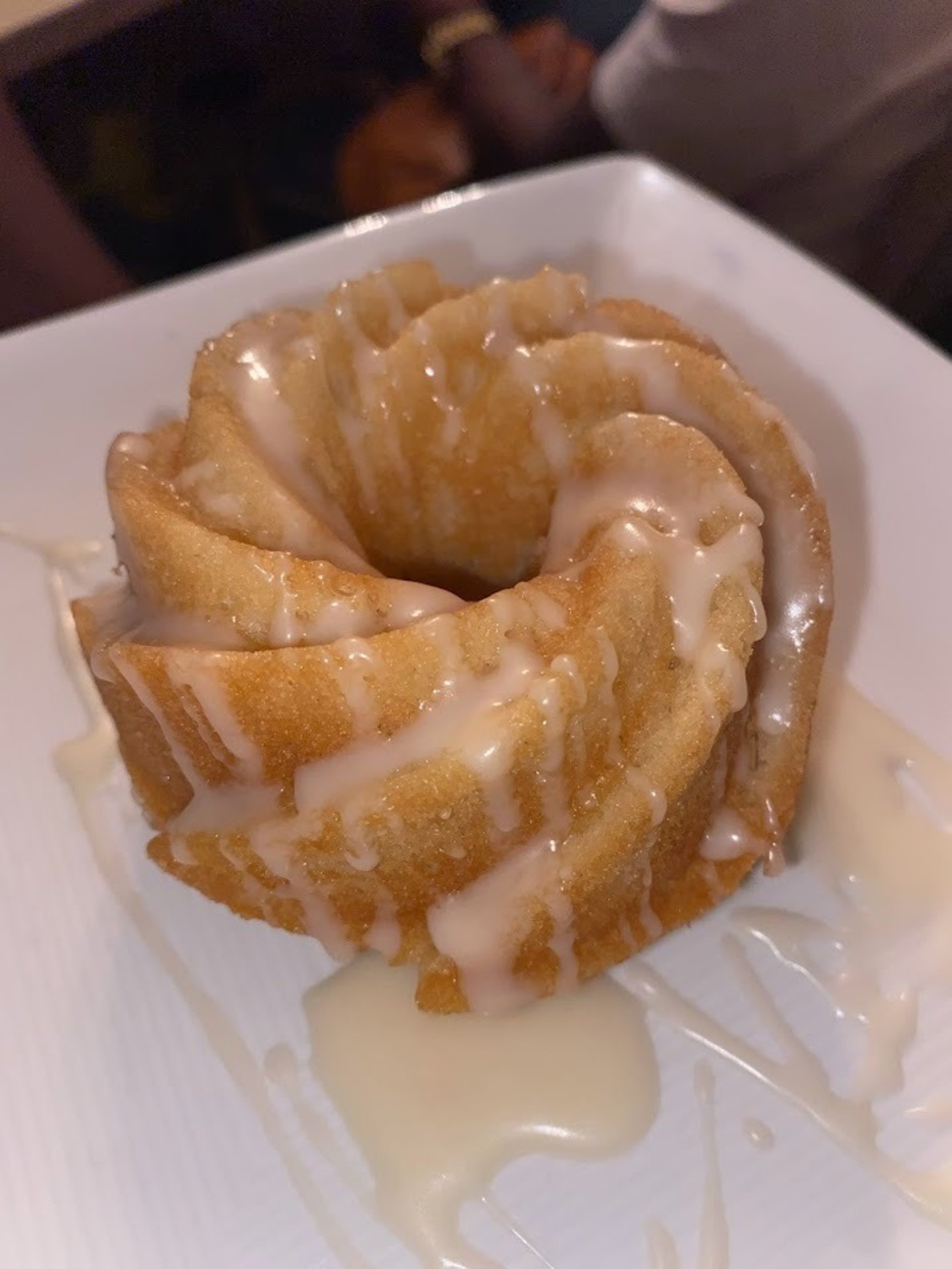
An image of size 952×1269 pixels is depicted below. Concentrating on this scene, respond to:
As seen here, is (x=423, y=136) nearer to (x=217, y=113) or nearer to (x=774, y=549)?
(x=217, y=113)

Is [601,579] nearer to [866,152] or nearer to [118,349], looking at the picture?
[118,349]

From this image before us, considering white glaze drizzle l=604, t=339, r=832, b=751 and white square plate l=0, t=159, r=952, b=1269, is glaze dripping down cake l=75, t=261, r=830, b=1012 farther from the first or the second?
white square plate l=0, t=159, r=952, b=1269

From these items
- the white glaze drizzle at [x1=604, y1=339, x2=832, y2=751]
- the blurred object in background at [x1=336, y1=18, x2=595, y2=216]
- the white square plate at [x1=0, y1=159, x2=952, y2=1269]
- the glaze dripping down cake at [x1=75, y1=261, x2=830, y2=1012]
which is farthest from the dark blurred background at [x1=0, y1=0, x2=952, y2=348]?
the white glaze drizzle at [x1=604, y1=339, x2=832, y2=751]

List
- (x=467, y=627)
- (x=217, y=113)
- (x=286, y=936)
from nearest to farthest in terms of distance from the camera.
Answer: (x=467, y=627)
(x=286, y=936)
(x=217, y=113)

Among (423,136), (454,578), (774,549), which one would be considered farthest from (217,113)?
(774,549)

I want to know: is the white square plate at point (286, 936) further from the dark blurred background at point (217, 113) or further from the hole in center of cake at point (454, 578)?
the dark blurred background at point (217, 113)

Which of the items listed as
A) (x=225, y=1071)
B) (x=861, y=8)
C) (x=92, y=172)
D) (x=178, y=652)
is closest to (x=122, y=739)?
(x=178, y=652)
